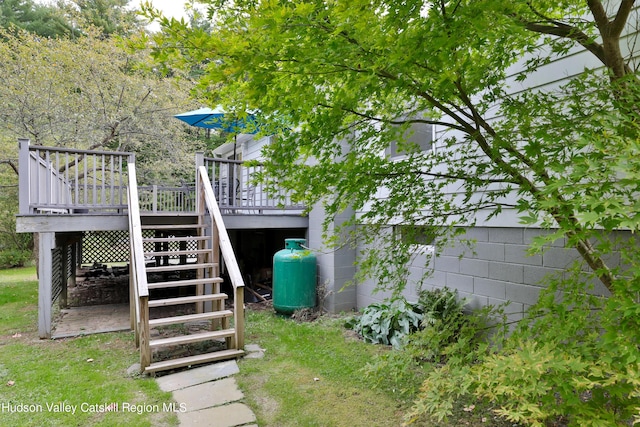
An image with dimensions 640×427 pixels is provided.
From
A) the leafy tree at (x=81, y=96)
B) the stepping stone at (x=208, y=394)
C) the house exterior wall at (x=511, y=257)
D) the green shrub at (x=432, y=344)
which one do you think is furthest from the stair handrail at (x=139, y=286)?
the leafy tree at (x=81, y=96)

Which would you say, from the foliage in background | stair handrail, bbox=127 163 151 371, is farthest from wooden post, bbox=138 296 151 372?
the foliage in background

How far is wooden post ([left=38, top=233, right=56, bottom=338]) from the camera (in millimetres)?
4762

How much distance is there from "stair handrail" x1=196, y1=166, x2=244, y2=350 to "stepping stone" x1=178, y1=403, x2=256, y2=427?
115 centimetres

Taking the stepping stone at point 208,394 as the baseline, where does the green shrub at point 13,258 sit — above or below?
below

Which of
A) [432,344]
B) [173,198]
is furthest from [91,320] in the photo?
[173,198]

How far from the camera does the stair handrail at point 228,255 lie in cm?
413

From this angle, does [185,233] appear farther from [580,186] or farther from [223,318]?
[580,186]

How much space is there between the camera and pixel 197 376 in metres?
3.62

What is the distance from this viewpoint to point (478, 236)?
399 centimetres

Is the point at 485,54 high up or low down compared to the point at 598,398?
up

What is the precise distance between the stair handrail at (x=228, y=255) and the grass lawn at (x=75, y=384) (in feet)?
3.36

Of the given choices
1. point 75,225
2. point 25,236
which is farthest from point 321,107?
point 25,236

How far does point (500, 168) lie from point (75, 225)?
5343 mm

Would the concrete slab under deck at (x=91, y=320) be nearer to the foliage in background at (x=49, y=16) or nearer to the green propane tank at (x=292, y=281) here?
the green propane tank at (x=292, y=281)
